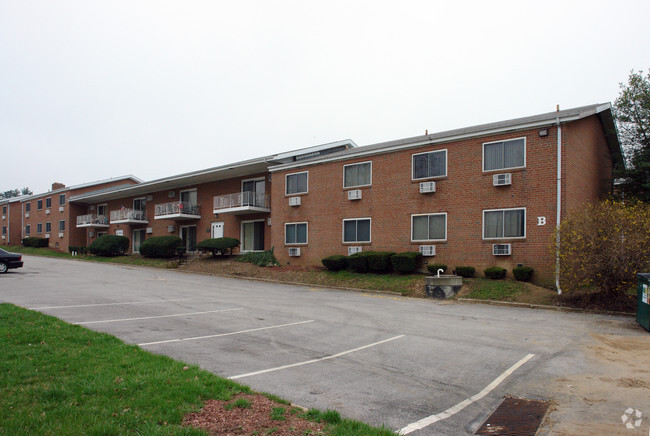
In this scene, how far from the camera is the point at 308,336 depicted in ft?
29.5

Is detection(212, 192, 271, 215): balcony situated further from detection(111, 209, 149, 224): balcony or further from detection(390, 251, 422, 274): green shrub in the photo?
detection(390, 251, 422, 274): green shrub

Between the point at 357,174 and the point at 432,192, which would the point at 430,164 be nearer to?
the point at 432,192

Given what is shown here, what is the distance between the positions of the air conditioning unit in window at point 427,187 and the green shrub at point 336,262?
16.4 ft

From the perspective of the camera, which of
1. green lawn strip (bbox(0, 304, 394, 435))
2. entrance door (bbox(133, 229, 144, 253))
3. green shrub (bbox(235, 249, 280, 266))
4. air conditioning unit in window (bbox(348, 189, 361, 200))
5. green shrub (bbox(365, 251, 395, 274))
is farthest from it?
entrance door (bbox(133, 229, 144, 253))

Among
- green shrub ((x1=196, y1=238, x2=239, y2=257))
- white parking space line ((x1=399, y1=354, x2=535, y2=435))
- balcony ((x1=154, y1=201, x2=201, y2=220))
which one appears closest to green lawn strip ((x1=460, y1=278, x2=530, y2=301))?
white parking space line ((x1=399, y1=354, x2=535, y2=435))

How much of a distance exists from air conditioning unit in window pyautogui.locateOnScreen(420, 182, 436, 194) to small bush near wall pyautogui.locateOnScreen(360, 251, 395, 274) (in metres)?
3.07

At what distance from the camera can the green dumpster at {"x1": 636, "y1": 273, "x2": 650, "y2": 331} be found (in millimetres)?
10070

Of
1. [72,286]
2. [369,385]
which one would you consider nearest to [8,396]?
[369,385]

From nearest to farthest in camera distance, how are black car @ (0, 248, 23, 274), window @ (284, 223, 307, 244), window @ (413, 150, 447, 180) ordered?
window @ (413, 150, 447, 180) < black car @ (0, 248, 23, 274) < window @ (284, 223, 307, 244)

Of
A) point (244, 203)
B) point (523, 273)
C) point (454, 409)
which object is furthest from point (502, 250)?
point (244, 203)

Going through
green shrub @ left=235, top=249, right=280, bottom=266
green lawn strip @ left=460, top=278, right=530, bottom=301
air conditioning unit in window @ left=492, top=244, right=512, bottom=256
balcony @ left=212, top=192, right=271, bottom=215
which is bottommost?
green lawn strip @ left=460, top=278, right=530, bottom=301

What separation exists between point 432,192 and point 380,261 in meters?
3.78

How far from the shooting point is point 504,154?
1761 cm

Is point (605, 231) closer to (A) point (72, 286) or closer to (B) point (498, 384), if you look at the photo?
(B) point (498, 384)
